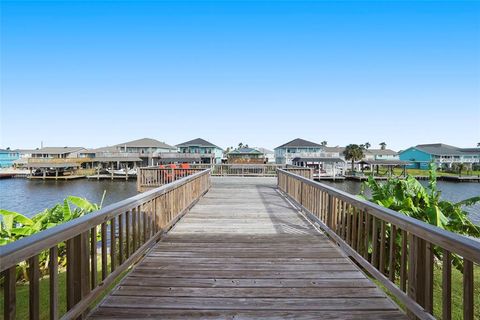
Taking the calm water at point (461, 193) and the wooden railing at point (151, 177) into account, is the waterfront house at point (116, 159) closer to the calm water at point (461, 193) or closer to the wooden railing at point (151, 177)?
the calm water at point (461, 193)

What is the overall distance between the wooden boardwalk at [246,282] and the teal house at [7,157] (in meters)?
93.6

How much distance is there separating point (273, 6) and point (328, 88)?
13786 millimetres

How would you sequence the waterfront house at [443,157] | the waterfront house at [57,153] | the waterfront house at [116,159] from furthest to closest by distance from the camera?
the waterfront house at [57,153], the waterfront house at [443,157], the waterfront house at [116,159]

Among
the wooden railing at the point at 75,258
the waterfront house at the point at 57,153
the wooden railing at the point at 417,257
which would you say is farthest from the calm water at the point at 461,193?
the waterfront house at the point at 57,153

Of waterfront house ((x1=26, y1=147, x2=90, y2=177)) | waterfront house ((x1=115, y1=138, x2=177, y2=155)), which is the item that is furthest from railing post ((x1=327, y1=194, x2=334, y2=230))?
waterfront house ((x1=115, y1=138, x2=177, y2=155))

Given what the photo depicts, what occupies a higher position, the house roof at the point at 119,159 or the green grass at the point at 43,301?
the house roof at the point at 119,159

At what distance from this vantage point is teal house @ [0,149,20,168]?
73750 mm

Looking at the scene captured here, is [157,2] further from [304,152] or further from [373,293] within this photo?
[304,152]

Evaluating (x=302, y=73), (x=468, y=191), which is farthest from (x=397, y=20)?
(x=468, y=191)

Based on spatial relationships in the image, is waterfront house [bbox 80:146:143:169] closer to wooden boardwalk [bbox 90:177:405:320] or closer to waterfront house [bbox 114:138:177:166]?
waterfront house [bbox 114:138:177:166]

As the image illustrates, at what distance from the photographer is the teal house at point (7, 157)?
73750 mm

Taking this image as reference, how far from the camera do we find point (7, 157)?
7581 cm

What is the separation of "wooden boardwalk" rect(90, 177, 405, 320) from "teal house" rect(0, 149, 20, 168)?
93.6 metres

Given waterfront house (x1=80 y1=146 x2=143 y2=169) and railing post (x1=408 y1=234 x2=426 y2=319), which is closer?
railing post (x1=408 y1=234 x2=426 y2=319)
